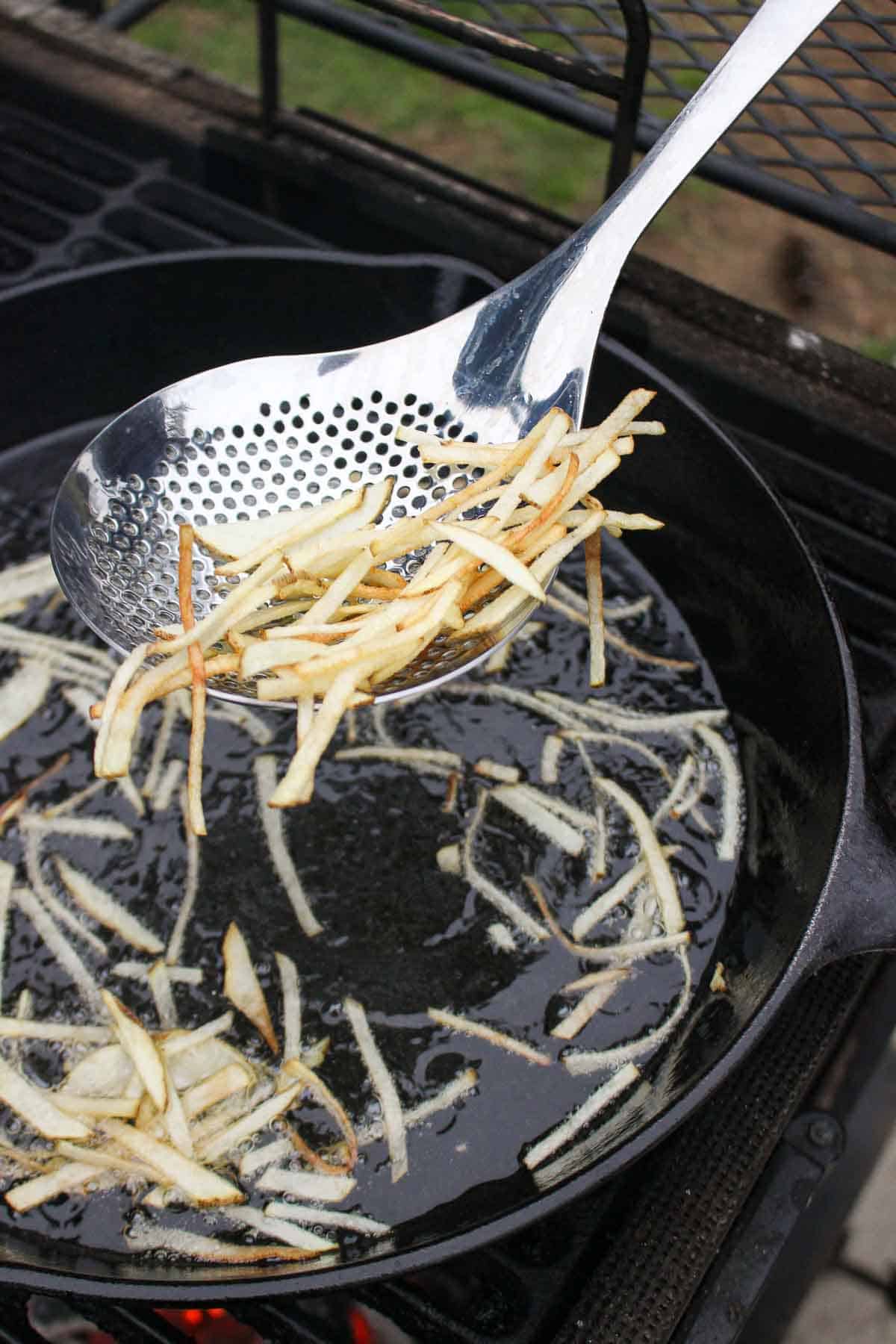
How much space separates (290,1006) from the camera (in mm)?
1654

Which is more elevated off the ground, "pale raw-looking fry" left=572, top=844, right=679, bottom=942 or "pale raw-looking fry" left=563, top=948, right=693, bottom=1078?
"pale raw-looking fry" left=572, top=844, right=679, bottom=942

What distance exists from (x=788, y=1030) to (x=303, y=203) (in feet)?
6.55

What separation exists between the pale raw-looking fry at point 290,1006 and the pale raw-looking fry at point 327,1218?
0.20 meters

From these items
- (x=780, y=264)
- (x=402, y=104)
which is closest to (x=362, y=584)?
(x=780, y=264)

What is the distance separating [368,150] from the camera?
8.53 ft

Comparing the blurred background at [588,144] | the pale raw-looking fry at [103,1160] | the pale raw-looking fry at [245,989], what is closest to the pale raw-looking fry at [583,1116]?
the pale raw-looking fry at [245,989]

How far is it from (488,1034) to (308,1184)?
1.00ft

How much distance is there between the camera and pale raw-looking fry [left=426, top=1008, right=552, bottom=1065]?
161 centimetres

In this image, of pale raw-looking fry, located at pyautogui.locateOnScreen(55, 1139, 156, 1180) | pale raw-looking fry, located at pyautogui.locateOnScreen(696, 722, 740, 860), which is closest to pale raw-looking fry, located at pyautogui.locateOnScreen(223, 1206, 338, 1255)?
pale raw-looking fry, located at pyautogui.locateOnScreen(55, 1139, 156, 1180)

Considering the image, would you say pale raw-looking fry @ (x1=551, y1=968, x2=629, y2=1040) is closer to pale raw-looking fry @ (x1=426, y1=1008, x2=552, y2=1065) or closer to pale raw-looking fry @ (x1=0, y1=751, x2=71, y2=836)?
pale raw-looking fry @ (x1=426, y1=1008, x2=552, y2=1065)

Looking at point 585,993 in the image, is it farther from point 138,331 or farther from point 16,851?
point 138,331

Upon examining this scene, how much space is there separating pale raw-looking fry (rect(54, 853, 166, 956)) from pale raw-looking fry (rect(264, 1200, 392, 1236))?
41 centimetres

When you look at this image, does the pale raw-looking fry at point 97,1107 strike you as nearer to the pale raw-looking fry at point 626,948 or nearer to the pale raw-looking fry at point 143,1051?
the pale raw-looking fry at point 143,1051

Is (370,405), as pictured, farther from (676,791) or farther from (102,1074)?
(102,1074)
